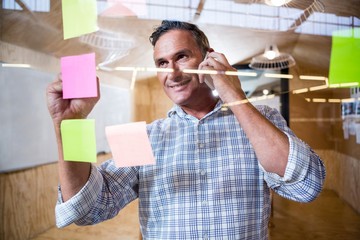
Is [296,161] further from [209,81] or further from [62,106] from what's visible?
[62,106]

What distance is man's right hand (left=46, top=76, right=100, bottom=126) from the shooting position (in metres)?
0.45

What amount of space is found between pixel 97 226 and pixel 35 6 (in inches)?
19.7

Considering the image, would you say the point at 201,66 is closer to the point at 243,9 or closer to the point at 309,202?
the point at 243,9

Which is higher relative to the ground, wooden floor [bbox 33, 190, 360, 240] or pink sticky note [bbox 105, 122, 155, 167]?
pink sticky note [bbox 105, 122, 155, 167]

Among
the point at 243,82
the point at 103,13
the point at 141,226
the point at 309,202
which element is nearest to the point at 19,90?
the point at 103,13

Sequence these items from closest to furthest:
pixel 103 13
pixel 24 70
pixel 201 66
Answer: pixel 201 66 → pixel 103 13 → pixel 24 70

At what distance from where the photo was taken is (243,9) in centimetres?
49

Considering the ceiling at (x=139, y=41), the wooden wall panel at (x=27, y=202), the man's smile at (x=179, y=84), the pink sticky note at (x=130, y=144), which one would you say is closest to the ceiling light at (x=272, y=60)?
the ceiling at (x=139, y=41)

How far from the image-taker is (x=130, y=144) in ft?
1.38

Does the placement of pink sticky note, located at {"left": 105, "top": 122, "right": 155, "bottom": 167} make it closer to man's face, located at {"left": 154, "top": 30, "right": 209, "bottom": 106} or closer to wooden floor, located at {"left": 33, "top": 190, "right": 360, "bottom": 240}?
man's face, located at {"left": 154, "top": 30, "right": 209, "bottom": 106}

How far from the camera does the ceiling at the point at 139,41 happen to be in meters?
0.44

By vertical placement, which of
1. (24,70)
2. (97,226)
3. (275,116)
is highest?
(24,70)

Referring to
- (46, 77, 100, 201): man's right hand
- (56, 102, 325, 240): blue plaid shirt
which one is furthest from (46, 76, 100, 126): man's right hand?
(56, 102, 325, 240): blue plaid shirt

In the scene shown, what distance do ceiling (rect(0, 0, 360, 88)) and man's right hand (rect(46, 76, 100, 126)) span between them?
7 cm
